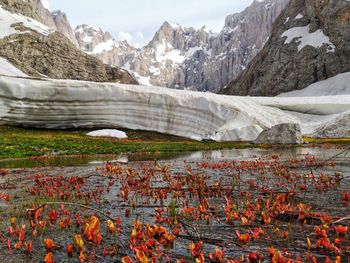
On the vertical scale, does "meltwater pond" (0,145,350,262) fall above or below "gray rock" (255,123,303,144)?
below

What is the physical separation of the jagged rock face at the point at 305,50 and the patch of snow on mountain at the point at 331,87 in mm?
3993

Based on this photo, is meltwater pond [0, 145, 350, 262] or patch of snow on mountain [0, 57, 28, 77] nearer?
meltwater pond [0, 145, 350, 262]

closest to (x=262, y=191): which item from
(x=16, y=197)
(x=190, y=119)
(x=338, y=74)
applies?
(x=16, y=197)

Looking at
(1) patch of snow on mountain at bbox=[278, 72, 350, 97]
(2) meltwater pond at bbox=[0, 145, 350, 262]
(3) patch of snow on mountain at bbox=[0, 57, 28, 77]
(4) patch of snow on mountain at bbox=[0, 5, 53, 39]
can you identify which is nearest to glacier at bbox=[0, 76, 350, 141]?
(2) meltwater pond at bbox=[0, 145, 350, 262]

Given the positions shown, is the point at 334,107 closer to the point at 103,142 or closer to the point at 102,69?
the point at 103,142

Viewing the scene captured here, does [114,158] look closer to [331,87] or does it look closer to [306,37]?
[331,87]

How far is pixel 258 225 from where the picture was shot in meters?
8.87

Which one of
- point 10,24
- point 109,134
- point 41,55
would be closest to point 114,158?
point 109,134

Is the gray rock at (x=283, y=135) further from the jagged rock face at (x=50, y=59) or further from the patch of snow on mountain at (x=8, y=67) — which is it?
the jagged rock face at (x=50, y=59)

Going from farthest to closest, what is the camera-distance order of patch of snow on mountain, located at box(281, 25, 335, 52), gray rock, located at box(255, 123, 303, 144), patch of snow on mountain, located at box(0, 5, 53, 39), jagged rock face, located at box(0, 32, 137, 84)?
patch of snow on mountain, located at box(281, 25, 335, 52) < patch of snow on mountain, located at box(0, 5, 53, 39) < jagged rock face, located at box(0, 32, 137, 84) < gray rock, located at box(255, 123, 303, 144)

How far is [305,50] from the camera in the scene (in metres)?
166

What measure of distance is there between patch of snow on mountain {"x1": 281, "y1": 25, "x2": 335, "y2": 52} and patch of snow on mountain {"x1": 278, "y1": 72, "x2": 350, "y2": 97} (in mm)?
13325

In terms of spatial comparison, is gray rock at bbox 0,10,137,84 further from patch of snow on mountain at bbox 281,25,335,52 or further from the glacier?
the glacier

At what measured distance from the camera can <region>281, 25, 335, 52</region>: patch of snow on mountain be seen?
528 feet
